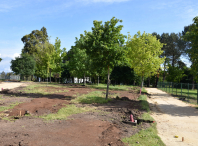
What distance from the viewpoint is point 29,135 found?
5.42m

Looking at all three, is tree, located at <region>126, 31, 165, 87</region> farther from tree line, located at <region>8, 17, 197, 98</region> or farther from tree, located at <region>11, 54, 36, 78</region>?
tree, located at <region>11, 54, 36, 78</region>

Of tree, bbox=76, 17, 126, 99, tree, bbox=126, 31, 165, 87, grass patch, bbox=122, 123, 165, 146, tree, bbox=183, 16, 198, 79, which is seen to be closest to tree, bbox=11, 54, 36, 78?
tree, bbox=126, 31, 165, 87

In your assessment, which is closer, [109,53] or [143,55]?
[109,53]

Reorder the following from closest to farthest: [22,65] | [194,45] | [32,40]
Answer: [194,45] → [22,65] → [32,40]

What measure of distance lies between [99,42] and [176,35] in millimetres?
41138

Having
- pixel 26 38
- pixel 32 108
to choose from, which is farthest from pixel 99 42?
pixel 26 38

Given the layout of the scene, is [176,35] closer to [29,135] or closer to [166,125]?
[166,125]

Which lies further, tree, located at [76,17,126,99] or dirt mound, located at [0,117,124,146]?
tree, located at [76,17,126,99]

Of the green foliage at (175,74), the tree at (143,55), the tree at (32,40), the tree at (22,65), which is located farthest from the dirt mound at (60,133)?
the tree at (32,40)

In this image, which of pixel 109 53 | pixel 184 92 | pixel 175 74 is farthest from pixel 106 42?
pixel 175 74

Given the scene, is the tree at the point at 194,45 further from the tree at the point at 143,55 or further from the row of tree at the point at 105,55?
the tree at the point at 143,55

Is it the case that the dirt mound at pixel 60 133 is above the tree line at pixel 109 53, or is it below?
below

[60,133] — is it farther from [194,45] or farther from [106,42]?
[194,45]

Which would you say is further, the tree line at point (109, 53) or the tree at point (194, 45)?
the tree line at point (109, 53)
